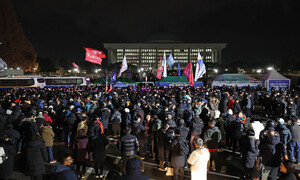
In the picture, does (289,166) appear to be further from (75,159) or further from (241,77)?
(241,77)

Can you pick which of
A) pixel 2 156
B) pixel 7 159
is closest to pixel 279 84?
pixel 7 159

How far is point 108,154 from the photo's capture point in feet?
23.2

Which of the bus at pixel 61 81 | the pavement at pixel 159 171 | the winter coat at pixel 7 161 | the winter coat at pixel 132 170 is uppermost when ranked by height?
the bus at pixel 61 81

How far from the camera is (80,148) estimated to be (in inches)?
193

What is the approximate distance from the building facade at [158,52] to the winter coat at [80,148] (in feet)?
298

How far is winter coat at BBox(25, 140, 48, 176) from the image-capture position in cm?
443

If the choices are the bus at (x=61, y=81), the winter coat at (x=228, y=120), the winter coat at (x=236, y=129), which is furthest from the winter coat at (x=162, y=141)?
the bus at (x=61, y=81)

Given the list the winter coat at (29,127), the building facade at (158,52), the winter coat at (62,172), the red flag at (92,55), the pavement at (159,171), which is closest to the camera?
the winter coat at (62,172)

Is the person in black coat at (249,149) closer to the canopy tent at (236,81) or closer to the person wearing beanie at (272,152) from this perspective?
the person wearing beanie at (272,152)

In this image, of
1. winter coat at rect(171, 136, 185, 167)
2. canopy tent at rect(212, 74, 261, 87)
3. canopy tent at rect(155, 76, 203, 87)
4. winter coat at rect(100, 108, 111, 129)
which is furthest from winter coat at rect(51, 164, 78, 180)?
canopy tent at rect(155, 76, 203, 87)

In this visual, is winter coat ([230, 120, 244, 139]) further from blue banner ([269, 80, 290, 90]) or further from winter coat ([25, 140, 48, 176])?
A: blue banner ([269, 80, 290, 90])

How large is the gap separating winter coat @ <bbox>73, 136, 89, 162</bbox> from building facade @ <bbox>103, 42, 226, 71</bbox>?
90776 mm

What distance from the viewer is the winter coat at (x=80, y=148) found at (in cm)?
490

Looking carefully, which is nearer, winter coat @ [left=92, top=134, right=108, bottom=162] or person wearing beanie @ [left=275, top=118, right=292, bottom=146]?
winter coat @ [left=92, top=134, right=108, bottom=162]
